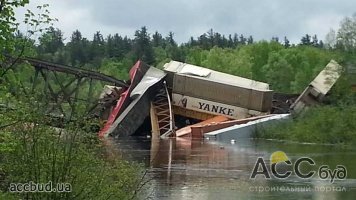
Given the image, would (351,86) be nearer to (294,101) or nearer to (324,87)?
(324,87)

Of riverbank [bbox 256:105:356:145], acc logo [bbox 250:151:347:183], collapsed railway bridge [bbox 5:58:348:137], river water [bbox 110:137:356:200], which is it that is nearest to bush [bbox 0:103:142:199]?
river water [bbox 110:137:356:200]

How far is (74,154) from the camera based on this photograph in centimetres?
979

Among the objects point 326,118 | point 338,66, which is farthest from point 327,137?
point 338,66

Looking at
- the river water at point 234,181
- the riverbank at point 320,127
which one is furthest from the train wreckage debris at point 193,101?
the river water at point 234,181

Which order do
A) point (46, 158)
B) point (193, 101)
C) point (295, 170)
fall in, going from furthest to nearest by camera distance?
1. point (193, 101)
2. point (295, 170)
3. point (46, 158)

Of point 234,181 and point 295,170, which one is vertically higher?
point 295,170

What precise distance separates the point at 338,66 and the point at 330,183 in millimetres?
34170

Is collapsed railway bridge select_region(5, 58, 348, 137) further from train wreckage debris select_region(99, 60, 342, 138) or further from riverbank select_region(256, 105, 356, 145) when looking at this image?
riverbank select_region(256, 105, 356, 145)

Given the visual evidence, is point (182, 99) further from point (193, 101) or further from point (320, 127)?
point (320, 127)

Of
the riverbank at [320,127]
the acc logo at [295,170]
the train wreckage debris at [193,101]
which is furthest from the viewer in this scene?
the train wreckage debris at [193,101]

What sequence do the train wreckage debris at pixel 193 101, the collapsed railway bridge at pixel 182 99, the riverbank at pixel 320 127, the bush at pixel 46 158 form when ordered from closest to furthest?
the bush at pixel 46 158, the riverbank at pixel 320 127, the train wreckage debris at pixel 193 101, the collapsed railway bridge at pixel 182 99

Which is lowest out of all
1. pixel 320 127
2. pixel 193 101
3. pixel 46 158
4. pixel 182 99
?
pixel 46 158

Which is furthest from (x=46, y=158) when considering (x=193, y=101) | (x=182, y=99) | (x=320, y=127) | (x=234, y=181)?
(x=182, y=99)

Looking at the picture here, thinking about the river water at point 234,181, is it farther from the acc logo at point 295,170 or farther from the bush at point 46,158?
the bush at point 46,158
